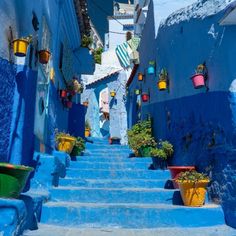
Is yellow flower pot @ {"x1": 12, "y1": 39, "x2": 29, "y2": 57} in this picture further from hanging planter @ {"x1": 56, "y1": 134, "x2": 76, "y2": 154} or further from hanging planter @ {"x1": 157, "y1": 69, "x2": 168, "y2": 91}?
hanging planter @ {"x1": 157, "y1": 69, "x2": 168, "y2": 91}

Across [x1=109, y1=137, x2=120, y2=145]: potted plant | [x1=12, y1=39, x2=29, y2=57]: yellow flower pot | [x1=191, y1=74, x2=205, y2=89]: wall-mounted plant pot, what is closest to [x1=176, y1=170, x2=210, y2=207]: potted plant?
[x1=191, y1=74, x2=205, y2=89]: wall-mounted plant pot

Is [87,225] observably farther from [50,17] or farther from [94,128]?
[94,128]

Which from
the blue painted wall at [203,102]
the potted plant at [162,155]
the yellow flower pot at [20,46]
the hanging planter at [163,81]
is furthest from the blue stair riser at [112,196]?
the hanging planter at [163,81]

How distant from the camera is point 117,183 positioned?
22.3ft

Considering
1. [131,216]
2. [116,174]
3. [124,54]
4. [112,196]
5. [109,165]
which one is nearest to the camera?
[131,216]

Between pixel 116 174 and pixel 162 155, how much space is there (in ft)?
4.22

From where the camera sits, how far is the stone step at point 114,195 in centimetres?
596

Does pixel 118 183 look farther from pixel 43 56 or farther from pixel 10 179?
pixel 10 179

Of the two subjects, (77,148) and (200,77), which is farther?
(77,148)

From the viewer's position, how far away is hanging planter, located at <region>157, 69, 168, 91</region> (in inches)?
338

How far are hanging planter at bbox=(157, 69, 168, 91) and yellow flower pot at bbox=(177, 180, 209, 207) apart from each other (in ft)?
11.4

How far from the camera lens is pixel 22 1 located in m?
5.55

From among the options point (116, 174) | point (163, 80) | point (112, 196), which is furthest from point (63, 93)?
point (112, 196)

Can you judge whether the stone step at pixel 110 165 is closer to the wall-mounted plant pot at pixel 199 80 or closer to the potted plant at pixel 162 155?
the potted plant at pixel 162 155
